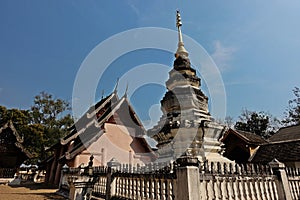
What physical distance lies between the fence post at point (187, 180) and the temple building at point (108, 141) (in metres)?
10.8

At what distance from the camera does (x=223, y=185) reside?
494 cm

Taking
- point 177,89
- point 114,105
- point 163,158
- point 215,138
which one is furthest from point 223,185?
point 114,105

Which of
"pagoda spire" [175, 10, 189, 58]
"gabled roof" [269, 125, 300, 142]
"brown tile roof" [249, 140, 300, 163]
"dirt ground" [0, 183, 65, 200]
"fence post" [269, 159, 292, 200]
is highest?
"pagoda spire" [175, 10, 189, 58]

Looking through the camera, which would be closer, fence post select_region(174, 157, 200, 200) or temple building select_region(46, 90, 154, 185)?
fence post select_region(174, 157, 200, 200)

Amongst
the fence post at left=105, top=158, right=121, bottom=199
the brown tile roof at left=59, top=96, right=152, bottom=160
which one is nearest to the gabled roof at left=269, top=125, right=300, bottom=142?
the brown tile roof at left=59, top=96, right=152, bottom=160

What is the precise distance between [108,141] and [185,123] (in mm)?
8511

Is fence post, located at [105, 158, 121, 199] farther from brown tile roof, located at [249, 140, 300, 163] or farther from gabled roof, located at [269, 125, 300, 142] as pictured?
gabled roof, located at [269, 125, 300, 142]

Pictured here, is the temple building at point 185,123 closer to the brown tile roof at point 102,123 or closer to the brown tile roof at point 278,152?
the brown tile roof at point 102,123

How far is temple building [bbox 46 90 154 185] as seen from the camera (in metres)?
14.7

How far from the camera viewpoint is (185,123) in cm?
877

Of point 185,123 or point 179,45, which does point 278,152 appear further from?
point 179,45

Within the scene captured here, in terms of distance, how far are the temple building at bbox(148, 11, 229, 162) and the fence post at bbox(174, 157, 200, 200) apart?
3.22 meters

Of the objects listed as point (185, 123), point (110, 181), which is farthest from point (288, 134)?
point (110, 181)

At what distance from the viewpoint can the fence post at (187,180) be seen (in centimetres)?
421
